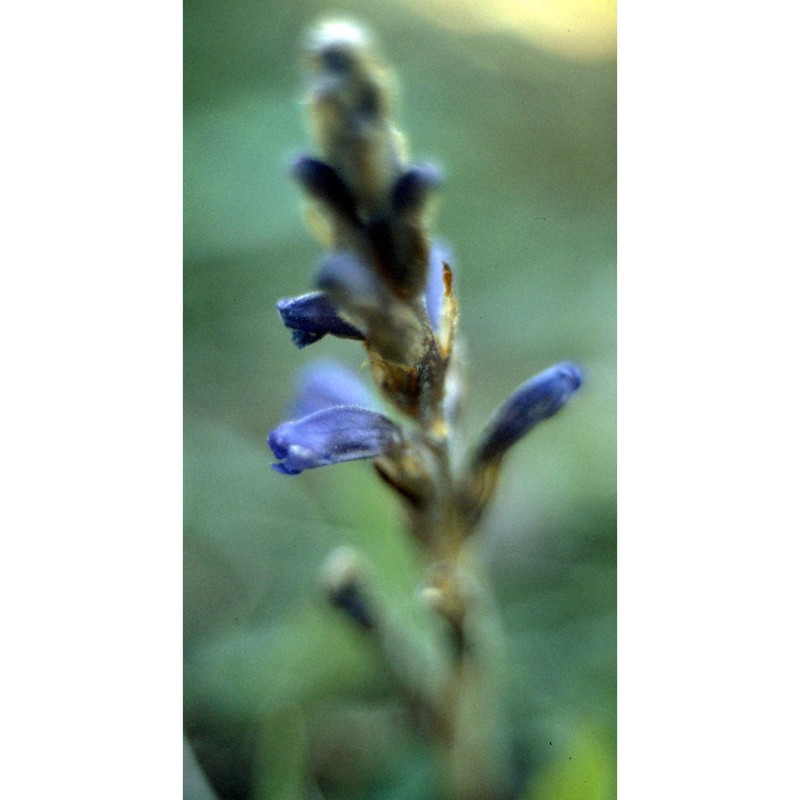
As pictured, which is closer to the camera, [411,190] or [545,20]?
[411,190]

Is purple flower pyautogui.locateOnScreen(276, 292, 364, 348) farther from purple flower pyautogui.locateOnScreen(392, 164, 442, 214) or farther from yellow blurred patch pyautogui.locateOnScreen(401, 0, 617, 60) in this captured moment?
yellow blurred patch pyautogui.locateOnScreen(401, 0, 617, 60)

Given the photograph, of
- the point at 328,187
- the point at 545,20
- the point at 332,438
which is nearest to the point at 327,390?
the point at 332,438

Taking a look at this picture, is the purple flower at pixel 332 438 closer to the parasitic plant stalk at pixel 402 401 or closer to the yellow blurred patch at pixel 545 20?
the parasitic plant stalk at pixel 402 401

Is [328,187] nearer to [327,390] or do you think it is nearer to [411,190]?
[411,190]

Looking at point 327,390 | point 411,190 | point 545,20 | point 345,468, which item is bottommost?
point 345,468
